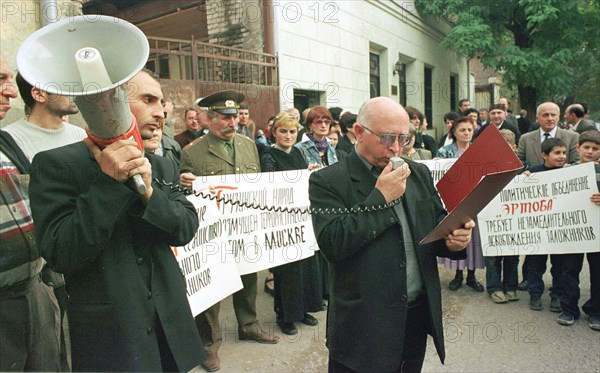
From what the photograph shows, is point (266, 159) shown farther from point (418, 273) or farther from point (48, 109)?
point (418, 273)

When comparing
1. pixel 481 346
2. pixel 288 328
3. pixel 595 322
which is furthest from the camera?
pixel 288 328

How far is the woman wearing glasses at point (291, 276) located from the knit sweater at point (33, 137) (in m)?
2.26

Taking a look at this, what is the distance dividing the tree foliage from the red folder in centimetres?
1430

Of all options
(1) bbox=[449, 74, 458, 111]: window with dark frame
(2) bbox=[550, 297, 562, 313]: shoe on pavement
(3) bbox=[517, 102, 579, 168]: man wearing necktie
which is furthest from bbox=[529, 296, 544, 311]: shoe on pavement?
(1) bbox=[449, 74, 458, 111]: window with dark frame

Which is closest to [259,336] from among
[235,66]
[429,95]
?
[235,66]

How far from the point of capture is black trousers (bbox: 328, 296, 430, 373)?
8.19ft

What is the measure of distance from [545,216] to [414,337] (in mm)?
3115

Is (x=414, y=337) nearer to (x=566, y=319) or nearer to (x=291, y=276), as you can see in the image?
(x=291, y=276)

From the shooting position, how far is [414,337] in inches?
99.2

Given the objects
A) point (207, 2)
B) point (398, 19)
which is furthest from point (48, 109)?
point (398, 19)

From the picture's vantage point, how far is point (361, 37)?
13.1 meters

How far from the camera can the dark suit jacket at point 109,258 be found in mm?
1563

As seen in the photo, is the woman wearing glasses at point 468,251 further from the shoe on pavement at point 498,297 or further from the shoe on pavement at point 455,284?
the shoe on pavement at point 498,297

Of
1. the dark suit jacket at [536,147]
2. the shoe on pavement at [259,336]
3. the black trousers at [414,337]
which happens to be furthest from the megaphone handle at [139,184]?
the dark suit jacket at [536,147]
